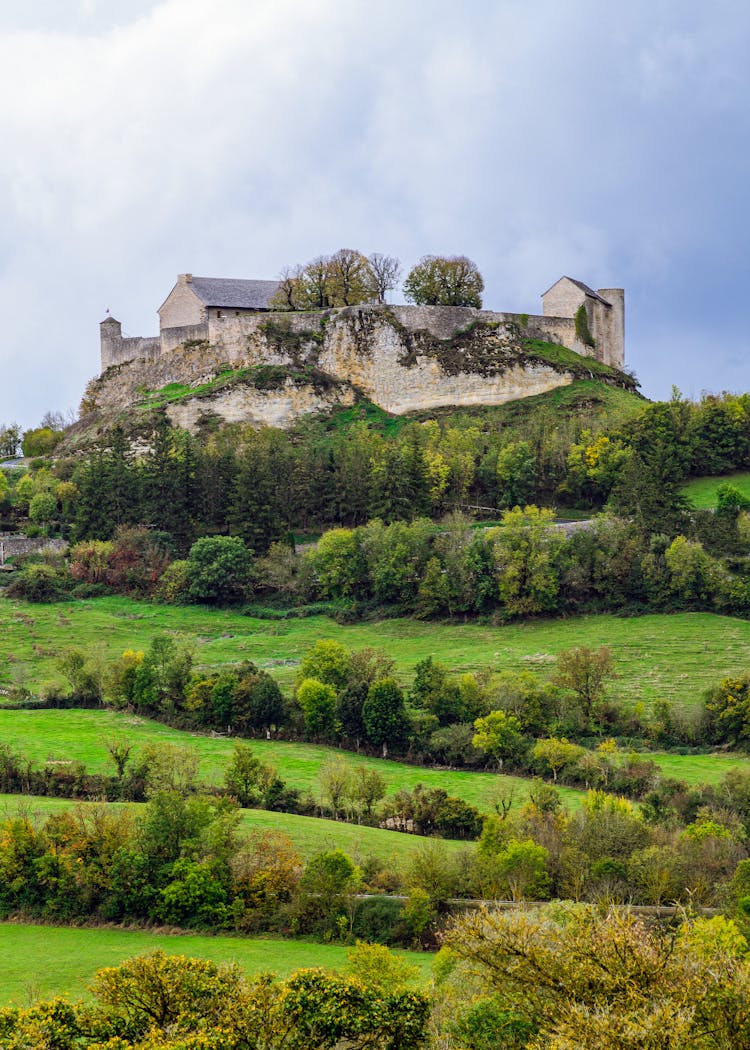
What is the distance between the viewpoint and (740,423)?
85688 millimetres

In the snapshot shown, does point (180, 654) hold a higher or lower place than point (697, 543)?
lower

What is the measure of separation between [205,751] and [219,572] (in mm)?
23205

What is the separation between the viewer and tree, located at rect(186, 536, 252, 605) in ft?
250

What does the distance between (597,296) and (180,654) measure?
2162 inches

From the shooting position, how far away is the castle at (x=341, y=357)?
95.9 m

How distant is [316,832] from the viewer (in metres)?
44.6

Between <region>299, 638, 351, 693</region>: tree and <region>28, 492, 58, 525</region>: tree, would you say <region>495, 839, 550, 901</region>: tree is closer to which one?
<region>299, 638, 351, 693</region>: tree

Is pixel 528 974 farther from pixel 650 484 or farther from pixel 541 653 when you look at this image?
pixel 650 484

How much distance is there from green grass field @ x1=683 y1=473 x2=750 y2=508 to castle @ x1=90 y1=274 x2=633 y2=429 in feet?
55.7

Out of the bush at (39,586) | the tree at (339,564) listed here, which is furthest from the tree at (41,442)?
the tree at (339,564)

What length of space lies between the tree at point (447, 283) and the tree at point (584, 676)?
50.4 meters

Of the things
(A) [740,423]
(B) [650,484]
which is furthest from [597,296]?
(B) [650,484]

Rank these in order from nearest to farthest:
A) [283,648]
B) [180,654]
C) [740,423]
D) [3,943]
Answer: [3,943] < [180,654] < [283,648] < [740,423]

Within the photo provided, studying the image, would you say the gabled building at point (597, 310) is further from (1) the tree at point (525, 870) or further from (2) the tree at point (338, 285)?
(1) the tree at point (525, 870)
